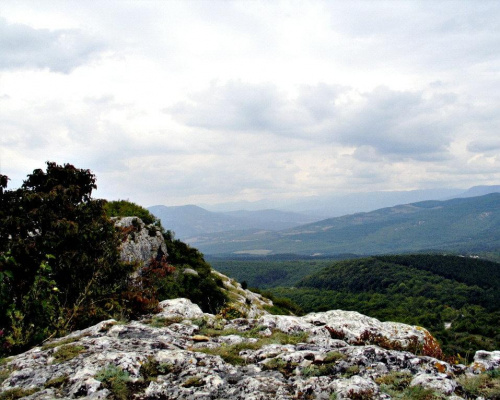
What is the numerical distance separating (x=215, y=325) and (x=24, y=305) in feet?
17.4

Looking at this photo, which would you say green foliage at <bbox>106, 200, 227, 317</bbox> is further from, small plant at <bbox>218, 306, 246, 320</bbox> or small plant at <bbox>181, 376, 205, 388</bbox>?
small plant at <bbox>181, 376, 205, 388</bbox>

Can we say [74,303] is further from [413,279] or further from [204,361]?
[413,279]

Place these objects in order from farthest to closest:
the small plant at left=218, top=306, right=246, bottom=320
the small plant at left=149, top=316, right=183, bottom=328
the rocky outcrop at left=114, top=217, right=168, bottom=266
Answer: the rocky outcrop at left=114, top=217, right=168, bottom=266
the small plant at left=218, top=306, right=246, bottom=320
the small plant at left=149, top=316, right=183, bottom=328

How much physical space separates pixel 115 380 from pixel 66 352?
224cm

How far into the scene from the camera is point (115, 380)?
5.43 metres

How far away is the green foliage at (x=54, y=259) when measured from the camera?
9000 millimetres

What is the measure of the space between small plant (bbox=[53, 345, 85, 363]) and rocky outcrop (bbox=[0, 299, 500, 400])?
4 cm

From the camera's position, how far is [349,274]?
17400 centimetres

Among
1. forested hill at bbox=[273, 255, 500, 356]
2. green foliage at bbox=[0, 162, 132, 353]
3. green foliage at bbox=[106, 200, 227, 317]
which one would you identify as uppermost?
green foliage at bbox=[0, 162, 132, 353]

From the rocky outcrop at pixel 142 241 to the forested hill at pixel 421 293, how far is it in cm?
7305

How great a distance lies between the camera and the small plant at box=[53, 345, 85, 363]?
6.68m

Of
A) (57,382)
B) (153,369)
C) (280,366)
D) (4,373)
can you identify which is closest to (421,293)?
(280,366)

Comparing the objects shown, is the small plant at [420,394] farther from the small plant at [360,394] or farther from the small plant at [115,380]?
the small plant at [115,380]

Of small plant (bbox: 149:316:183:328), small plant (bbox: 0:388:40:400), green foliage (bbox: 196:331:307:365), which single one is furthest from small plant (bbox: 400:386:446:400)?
small plant (bbox: 149:316:183:328)
